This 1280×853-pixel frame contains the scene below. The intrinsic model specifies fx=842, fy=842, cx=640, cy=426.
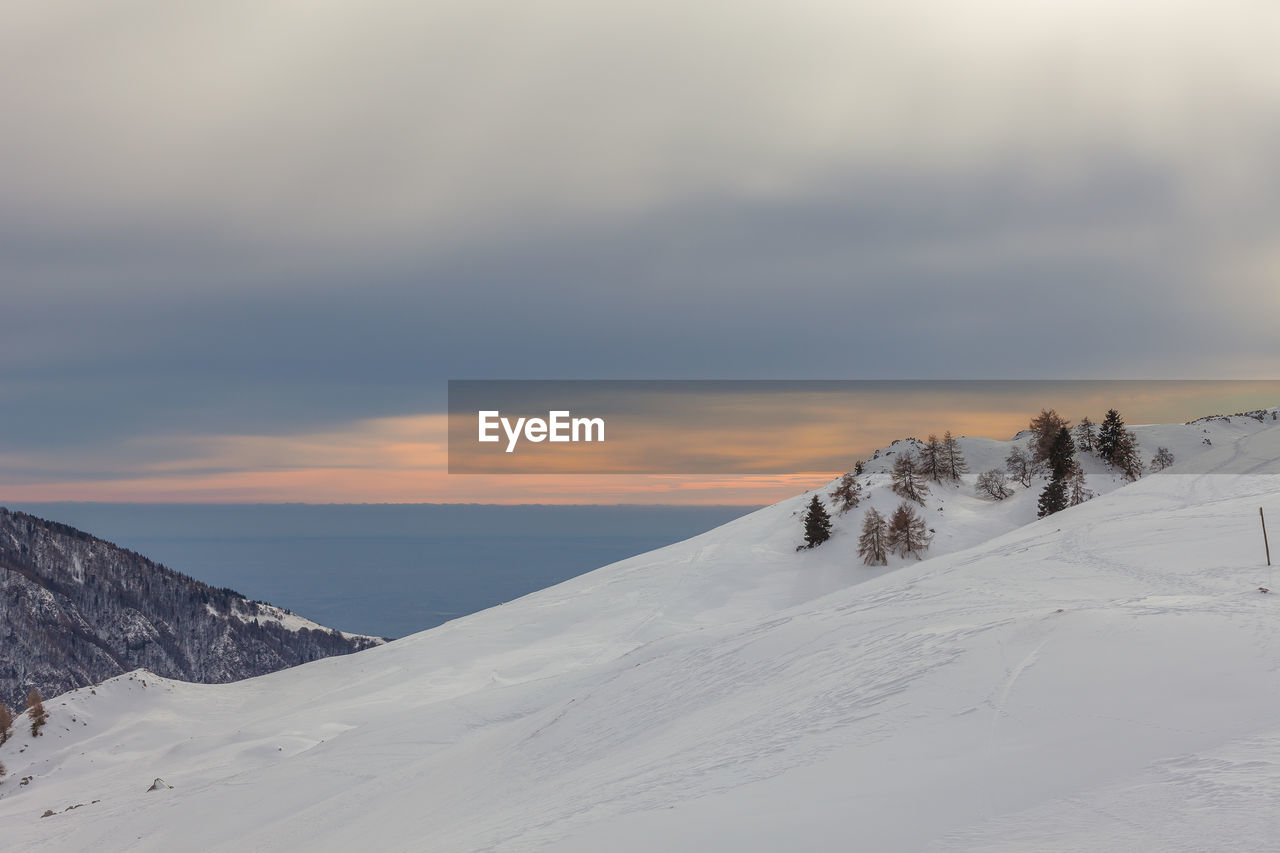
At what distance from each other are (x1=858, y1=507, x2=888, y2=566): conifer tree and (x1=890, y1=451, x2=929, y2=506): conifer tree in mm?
7522

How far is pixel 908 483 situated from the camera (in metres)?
60.2

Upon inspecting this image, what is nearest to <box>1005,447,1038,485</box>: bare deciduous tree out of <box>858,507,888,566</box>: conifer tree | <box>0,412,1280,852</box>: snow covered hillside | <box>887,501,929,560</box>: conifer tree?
<box>887,501,929,560</box>: conifer tree

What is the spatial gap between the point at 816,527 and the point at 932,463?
1518cm

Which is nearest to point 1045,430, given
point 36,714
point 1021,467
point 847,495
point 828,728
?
point 1021,467

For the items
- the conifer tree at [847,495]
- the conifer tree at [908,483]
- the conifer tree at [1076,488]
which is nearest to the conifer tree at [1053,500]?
the conifer tree at [1076,488]

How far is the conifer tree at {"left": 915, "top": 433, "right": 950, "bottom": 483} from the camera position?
216ft

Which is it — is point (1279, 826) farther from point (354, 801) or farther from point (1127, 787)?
point (354, 801)

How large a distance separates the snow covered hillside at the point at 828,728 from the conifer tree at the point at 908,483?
40.9 feet

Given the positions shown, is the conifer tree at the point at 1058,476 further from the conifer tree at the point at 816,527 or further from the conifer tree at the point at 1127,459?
the conifer tree at the point at 816,527

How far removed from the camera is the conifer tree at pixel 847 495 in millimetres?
59344

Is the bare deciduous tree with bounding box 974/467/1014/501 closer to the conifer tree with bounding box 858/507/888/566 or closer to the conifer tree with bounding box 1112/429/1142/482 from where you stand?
the conifer tree with bounding box 1112/429/1142/482

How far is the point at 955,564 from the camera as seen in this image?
98.3 ft

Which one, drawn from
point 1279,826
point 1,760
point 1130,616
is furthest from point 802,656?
point 1,760

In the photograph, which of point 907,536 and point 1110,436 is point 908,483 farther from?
point 1110,436
